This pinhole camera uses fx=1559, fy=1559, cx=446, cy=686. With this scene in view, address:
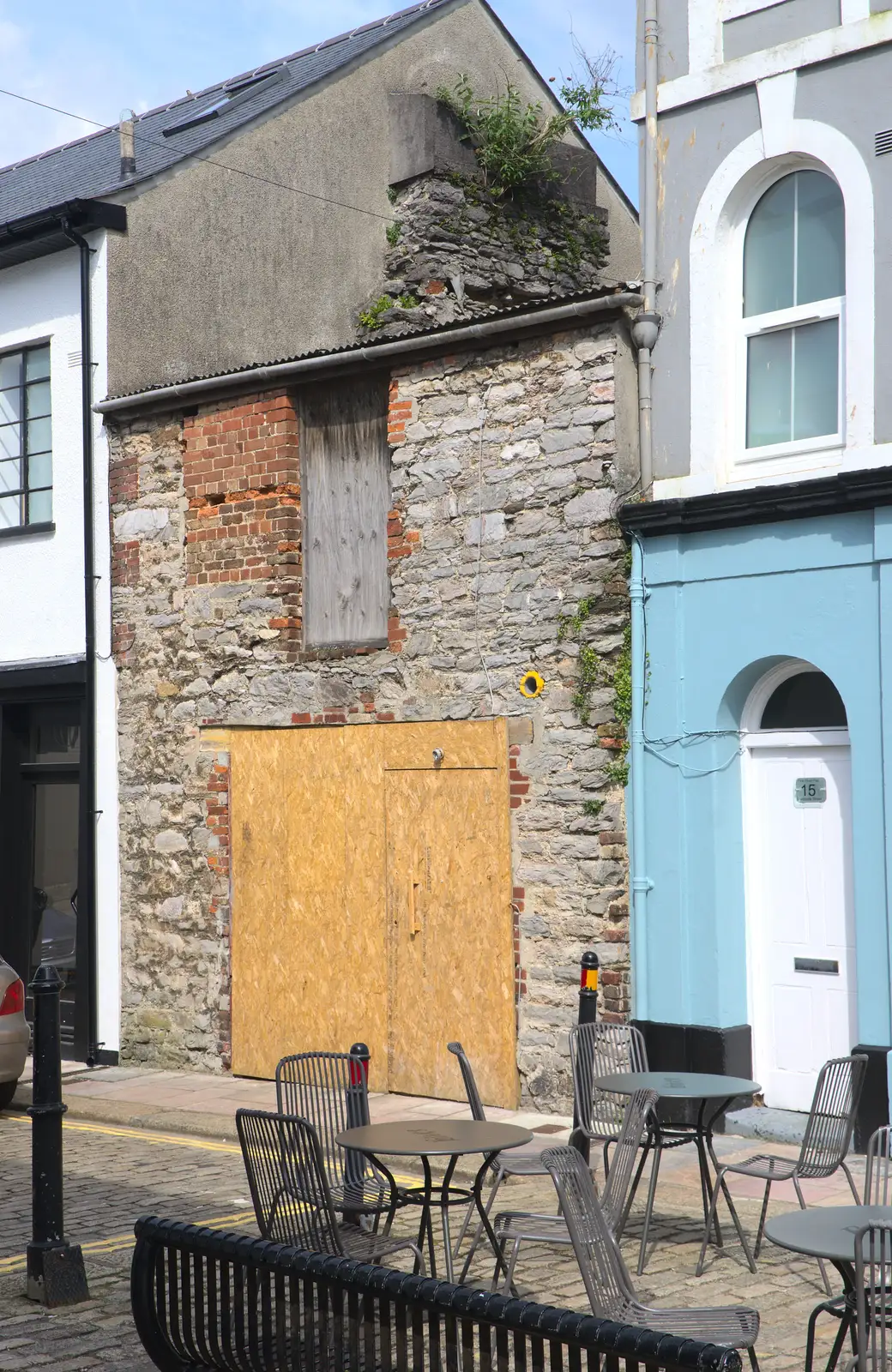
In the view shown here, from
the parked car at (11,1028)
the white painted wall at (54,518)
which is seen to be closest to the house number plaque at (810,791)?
the parked car at (11,1028)

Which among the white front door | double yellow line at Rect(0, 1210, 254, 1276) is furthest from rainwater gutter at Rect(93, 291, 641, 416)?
double yellow line at Rect(0, 1210, 254, 1276)

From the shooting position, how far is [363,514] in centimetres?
1152

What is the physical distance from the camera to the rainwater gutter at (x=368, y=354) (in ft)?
32.1

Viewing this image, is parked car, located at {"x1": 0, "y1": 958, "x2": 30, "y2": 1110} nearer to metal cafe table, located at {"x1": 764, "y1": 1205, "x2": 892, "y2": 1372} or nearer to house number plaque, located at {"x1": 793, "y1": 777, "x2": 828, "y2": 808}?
house number plaque, located at {"x1": 793, "y1": 777, "x2": 828, "y2": 808}

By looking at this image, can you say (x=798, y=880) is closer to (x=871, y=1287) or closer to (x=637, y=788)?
(x=637, y=788)

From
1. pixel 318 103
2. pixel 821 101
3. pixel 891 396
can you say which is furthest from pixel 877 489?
pixel 318 103

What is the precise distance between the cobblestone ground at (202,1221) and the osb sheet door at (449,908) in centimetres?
162

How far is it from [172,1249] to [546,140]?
43.1 ft

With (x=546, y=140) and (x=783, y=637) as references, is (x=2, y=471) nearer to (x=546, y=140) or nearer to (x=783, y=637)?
(x=546, y=140)

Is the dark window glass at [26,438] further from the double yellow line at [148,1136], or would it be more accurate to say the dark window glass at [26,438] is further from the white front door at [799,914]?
the white front door at [799,914]

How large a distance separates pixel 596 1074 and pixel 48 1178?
8.74ft

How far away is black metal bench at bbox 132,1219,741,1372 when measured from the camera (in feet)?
11.9

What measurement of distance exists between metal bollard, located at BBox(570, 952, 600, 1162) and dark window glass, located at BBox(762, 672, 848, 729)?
1.94 metres

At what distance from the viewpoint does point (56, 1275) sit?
6402 millimetres
